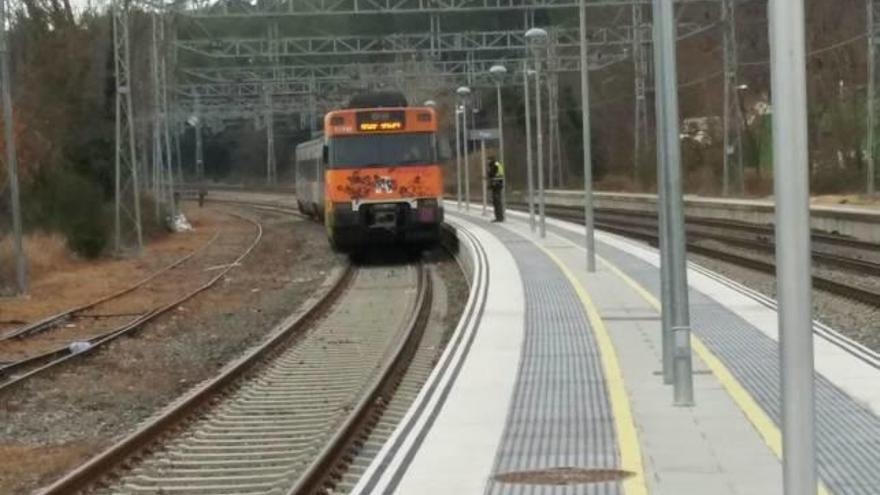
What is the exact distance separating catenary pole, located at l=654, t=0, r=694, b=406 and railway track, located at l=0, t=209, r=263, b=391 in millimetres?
8218

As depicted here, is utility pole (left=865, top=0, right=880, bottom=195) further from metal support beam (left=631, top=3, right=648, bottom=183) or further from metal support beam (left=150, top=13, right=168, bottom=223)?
metal support beam (left=150, top=13, right=168, bottom=223)

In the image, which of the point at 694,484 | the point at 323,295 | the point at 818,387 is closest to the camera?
the point at 694,484

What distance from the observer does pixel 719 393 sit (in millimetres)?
11914

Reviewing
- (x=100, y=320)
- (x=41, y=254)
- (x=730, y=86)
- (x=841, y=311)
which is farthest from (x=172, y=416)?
(x=730, y=86)

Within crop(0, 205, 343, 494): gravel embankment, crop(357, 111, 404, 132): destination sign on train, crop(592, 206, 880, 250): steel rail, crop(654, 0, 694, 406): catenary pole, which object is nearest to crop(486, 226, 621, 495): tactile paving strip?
crop(654, 0, 694, 406): catenary pole

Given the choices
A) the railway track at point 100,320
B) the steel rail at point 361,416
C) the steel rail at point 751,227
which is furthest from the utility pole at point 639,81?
the steel rail at point 361,416

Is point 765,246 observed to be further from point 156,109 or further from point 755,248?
point 156,109

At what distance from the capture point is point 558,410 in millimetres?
11547

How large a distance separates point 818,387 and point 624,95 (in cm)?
6617

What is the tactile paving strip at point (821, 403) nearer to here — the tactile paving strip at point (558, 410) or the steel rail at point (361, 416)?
the tactile paving strip at point (558, 410)

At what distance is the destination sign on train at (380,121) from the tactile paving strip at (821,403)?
15406mm

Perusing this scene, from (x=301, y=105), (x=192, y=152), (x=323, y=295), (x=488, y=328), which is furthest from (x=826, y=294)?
(x=192, y=152)

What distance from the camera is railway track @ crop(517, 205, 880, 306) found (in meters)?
22.4

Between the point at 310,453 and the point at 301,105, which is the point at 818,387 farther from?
the point at 301,105
